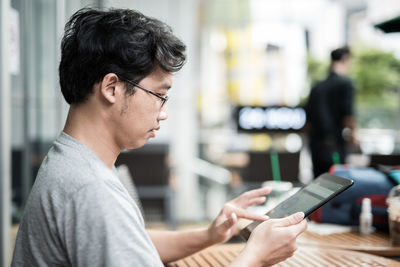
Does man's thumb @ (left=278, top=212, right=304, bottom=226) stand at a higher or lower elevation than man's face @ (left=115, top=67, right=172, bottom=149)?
lower

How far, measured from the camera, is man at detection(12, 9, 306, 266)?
89 centimetres

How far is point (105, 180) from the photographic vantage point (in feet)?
3.08

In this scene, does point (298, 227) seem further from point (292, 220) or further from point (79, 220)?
point (79, 220)

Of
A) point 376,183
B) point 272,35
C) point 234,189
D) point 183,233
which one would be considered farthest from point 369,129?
point 183,233

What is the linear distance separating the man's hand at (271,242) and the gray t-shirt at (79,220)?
218 mm

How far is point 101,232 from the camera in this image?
0.87 meters

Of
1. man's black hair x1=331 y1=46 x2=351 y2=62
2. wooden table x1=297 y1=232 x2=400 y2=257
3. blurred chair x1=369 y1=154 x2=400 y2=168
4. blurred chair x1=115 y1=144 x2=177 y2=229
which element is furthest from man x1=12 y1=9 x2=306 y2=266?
blurred chair x1=115 y1=144 x2=177 y2=229

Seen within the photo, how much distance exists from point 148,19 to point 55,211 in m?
0.50

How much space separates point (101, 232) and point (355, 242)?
1.06m

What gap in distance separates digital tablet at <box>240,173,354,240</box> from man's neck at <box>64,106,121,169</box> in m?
0.47


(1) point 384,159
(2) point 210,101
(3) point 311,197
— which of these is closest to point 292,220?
(3) point 311,197

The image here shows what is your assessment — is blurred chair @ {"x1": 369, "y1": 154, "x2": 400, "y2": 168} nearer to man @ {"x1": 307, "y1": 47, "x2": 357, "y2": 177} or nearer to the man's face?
man @ {"x1": 307, "y1": 47, "x2": 357, "y2": 177}

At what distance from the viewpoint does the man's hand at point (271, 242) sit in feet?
3.35

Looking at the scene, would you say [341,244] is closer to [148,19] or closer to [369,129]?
[148,19]
